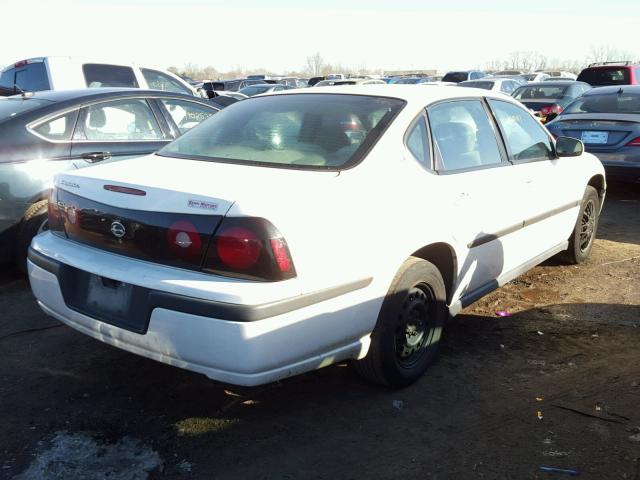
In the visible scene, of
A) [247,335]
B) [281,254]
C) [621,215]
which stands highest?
[281,254]

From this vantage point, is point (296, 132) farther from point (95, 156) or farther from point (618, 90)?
point (618, 90)

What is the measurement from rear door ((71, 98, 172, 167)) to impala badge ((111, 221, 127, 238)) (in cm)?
248

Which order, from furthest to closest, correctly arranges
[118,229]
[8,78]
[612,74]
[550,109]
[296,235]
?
[612,74]
[550,109]
[8,78]
[118,229]
[296,235]

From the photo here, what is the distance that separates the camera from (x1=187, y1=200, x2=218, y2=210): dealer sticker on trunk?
2656 millimetres

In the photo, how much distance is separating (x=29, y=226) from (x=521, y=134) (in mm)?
3740

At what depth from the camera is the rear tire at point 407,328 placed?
3.18 m

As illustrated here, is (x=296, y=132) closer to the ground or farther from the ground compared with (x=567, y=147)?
farther from the ground

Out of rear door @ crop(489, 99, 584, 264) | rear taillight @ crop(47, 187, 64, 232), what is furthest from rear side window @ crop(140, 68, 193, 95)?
rear taillight @ crop(47, 187, 64, 232)

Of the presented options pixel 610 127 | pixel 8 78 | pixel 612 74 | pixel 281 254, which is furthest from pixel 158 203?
pixel 612 74

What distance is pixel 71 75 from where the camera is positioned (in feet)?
29.9

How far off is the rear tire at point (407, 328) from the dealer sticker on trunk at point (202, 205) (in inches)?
39.3

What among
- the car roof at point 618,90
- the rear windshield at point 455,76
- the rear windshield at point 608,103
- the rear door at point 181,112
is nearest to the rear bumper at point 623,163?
the rear windshield at point 608,103

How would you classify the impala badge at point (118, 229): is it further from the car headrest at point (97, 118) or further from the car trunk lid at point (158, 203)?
the car headrest at point (97, 118)

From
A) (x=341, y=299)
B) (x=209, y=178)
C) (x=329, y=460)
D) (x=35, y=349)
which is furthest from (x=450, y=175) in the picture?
(x=35, y=349)
